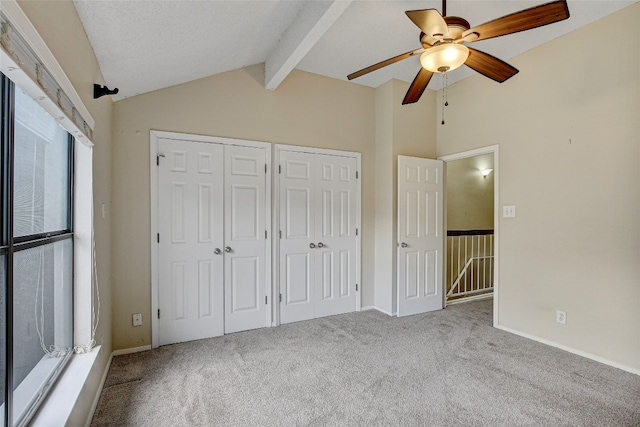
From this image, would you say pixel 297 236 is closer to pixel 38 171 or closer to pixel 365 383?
pixel 365 383

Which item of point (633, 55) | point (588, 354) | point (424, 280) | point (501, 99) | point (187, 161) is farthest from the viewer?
point (424, 280)

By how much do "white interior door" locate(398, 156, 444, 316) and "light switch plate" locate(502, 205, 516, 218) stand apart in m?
0.87

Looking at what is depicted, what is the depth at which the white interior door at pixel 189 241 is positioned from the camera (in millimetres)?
3051

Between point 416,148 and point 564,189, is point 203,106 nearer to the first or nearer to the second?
point 416,148

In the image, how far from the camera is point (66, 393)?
5.33ft

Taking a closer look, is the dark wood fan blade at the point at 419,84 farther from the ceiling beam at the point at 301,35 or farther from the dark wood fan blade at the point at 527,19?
the ceiling beam at the point at 301,35

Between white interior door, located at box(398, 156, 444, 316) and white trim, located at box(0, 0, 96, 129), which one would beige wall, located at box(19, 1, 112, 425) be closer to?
white trim, located at box(0, 0, 96, 129)

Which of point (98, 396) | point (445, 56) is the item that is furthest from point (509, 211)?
point (98, 396)

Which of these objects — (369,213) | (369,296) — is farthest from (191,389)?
(369,213)

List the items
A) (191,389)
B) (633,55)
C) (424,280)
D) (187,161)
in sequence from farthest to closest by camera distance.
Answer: (424,280) < (187,161) < (633,55) < (191,389)

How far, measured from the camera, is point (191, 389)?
227cm

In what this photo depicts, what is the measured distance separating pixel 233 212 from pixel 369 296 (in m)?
2.08

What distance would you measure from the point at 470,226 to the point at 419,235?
6.88ft

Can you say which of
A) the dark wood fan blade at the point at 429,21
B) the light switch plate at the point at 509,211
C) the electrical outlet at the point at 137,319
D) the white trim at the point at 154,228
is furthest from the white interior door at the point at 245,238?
the light switch plate at the point at 509,211
